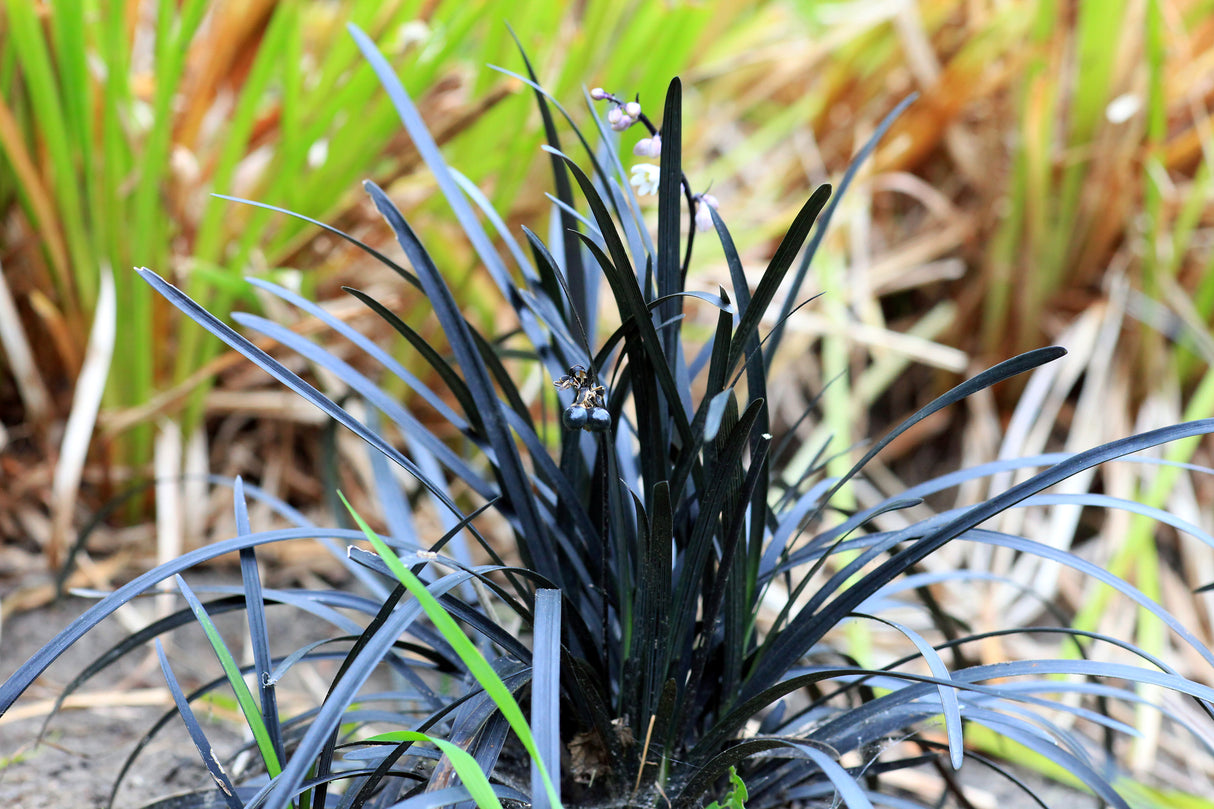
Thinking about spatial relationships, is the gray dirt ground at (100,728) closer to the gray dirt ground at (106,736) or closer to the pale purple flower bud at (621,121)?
the gray dirt ground at (106,736)

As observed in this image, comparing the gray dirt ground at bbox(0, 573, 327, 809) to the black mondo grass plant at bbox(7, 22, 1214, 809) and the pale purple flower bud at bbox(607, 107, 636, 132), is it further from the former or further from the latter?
the pale purple flower bud at bbox(607, 107, 636, 132)

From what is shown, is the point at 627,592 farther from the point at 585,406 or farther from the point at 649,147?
the point at 649,147

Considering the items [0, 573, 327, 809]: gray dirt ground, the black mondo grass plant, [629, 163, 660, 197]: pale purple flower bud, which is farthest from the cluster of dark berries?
[0, 573, 327, 809]: gray dirt ground

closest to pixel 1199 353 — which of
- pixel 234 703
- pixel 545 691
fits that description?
pixel 545 691

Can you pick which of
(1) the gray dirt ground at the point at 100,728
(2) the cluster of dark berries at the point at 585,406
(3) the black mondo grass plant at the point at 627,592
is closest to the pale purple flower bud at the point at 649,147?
(3) the black mondo grass plant at the point at 627,592

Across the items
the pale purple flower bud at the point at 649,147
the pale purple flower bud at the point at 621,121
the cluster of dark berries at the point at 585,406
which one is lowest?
the cluster of dark berries at the point at 585,406

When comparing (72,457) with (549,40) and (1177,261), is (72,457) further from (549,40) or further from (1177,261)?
(1177,261)
